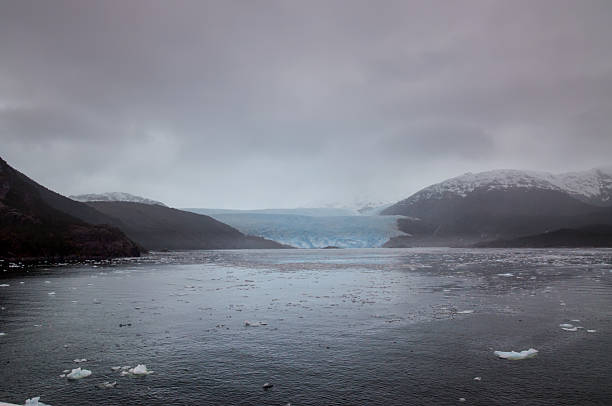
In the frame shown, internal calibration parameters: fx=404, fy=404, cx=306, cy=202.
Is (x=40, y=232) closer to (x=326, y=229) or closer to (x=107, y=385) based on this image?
(x=107, y=385)

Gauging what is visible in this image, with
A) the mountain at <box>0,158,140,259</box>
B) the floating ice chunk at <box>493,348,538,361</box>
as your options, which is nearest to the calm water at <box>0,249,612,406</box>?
the floating ice chunk at <box>493,348,538,361</box>

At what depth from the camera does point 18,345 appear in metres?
12.4

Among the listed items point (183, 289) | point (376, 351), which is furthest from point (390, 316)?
point (183, 289)

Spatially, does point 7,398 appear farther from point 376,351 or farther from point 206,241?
point 206,241

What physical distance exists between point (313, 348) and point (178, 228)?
176459mm

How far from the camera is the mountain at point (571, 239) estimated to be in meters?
145

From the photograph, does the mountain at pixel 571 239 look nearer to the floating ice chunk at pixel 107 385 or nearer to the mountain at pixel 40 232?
the mountain at pixel 40 232

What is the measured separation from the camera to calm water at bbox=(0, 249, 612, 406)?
28.2 ft

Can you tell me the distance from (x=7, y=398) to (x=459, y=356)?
10.7m

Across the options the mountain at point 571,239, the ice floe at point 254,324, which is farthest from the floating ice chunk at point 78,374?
the mountain at point 571,239

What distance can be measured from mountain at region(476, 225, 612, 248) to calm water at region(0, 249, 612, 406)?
14888 centimetres

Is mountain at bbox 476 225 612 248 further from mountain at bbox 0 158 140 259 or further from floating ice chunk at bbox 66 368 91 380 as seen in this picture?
floating ice chunk at bbox 66 368 91 380

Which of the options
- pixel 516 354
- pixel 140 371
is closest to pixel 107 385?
pixel 140 371

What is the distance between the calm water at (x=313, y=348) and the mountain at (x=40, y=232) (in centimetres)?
5107
